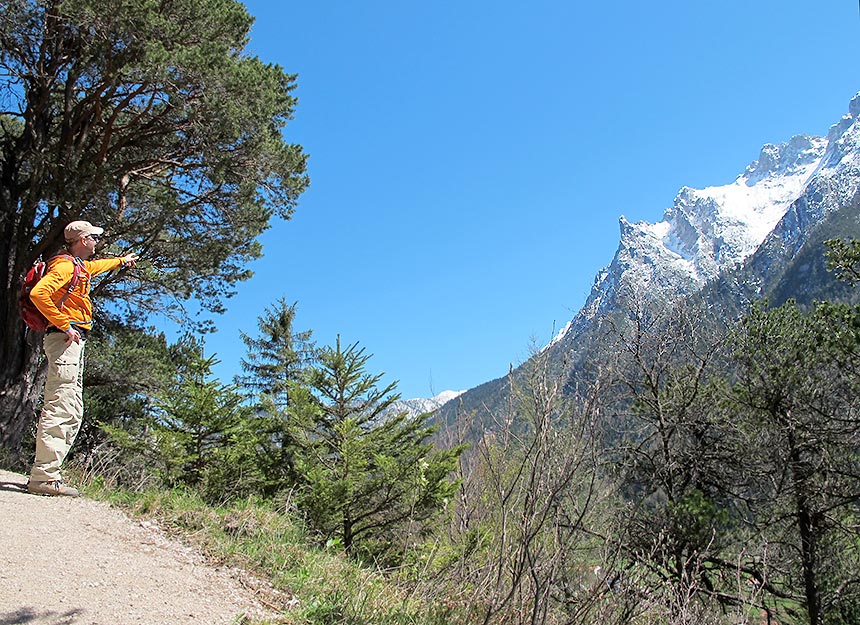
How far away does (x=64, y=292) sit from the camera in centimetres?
433

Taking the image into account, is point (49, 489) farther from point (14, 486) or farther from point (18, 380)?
point (18, 380)

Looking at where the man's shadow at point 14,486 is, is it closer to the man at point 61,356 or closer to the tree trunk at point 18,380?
the man at point 61,356

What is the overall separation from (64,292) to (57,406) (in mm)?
863

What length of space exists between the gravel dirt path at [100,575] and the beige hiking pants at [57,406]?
309 millimetres

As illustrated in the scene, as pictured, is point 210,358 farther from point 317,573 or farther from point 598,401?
point 598,401

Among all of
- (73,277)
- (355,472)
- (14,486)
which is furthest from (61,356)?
(355,472)

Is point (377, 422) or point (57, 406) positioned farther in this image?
point (377, 422)

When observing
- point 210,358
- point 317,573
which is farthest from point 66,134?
point 317,573

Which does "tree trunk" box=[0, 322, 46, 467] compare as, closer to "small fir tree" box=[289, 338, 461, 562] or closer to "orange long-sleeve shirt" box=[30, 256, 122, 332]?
"small fir tree" box=[289, 338, 461, 562]

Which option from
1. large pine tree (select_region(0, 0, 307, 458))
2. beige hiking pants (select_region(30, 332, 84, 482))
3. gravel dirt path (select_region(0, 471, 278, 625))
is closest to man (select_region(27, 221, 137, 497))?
beige hiking pants (select_region(30, 332, 84, 482))

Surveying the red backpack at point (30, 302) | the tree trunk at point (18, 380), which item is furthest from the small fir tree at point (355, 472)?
the tree trunk at point (18, 380)

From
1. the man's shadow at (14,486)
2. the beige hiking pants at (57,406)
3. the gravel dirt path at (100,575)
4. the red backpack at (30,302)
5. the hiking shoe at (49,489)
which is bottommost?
the gravel dirt path at (100,575)

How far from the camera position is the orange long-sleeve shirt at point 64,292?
4148 mm

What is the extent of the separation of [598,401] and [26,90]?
10166 millimetres
